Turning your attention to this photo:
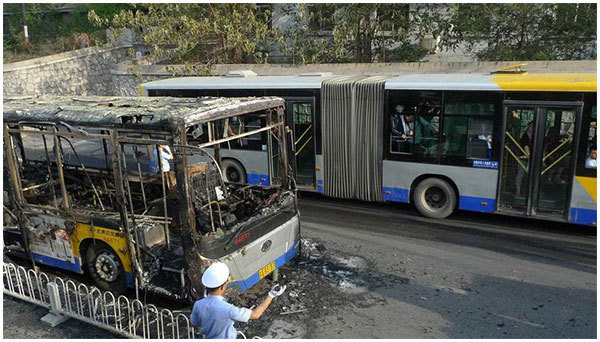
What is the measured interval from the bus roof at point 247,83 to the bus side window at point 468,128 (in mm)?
2833

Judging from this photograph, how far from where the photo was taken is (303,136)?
36.2 feet

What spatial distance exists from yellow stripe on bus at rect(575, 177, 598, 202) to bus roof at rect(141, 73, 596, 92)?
4.79 ft

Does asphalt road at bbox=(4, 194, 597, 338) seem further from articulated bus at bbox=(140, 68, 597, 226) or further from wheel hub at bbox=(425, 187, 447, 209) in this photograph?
articulated bus at bbox=(140, 68, 597, 226)

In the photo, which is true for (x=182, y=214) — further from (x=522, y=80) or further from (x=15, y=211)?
(x=522, y=80)

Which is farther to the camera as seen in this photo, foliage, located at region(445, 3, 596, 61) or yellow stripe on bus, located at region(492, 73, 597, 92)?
foliage, located at region(445, 3, 596, 61)

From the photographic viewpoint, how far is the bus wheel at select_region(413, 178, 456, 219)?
974 centimetres

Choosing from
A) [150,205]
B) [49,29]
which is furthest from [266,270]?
[49,29]

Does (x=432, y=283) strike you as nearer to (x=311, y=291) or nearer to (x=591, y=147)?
(x=311, y=291)

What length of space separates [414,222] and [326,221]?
173 centimetres

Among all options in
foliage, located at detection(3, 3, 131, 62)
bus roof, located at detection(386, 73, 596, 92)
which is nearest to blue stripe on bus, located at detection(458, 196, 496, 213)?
bus roof, located at detection(386, 73, 596, 92)

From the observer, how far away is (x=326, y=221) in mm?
9969

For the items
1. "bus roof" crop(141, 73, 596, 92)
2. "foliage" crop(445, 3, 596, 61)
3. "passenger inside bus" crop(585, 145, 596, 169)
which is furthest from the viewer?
"foliage" crop(445, 3, 596, 61)

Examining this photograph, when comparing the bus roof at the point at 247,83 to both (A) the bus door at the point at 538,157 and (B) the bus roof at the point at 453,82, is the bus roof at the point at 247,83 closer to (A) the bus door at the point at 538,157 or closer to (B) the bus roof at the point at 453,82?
(B) the bus roof at the point at 453,82

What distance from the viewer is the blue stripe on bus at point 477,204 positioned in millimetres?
9227
